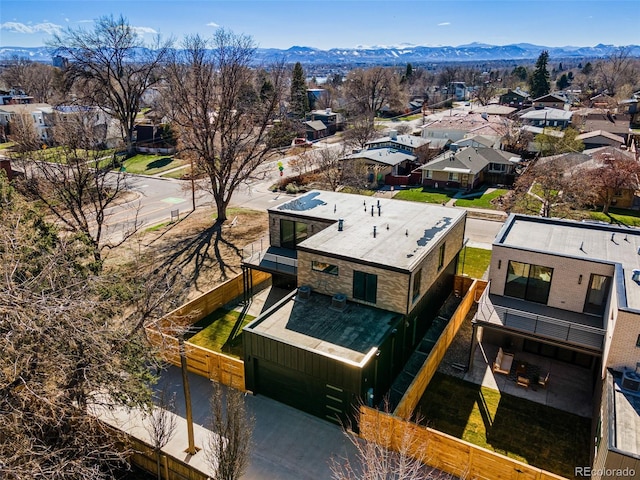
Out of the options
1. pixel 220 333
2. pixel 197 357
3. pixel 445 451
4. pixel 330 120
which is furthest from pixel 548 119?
pixel 197 357

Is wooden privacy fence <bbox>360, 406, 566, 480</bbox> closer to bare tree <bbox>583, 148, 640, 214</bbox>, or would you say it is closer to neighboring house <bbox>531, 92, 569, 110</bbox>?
bare tree <bbox>583, 148, 640, 214</bbox>

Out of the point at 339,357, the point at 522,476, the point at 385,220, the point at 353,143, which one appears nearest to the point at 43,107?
the point at 353,143

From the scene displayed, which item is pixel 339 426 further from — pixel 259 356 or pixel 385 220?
pixel 385 220

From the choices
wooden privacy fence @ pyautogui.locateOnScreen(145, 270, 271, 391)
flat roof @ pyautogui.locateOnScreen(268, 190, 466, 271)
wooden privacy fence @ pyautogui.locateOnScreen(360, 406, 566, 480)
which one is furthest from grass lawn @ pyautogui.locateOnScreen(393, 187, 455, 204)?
wooden privacy fence @ pyautogui.locateOnScreen(360, 406, 566, 480)

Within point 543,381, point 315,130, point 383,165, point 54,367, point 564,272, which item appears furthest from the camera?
point 315,130

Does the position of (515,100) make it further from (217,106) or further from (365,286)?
(365,286)

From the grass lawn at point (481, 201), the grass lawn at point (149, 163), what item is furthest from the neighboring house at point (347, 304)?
the grass lawn at point (149, 163)
